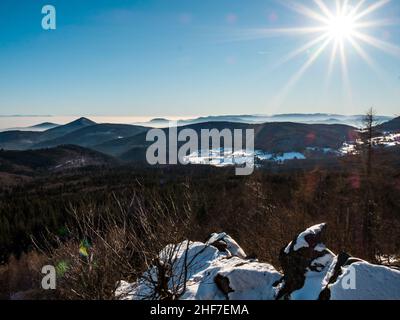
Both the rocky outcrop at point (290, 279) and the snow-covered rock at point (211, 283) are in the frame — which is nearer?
the rocky outcrop at point (290, 279)

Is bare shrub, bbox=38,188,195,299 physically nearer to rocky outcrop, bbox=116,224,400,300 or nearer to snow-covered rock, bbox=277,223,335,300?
rocky outcrop, bbox=116,224,400,300

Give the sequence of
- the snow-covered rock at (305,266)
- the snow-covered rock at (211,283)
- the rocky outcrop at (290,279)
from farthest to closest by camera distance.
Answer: the snow-covered rock at (211,283), the snow-covered rock at (305,266), the rocky outcrop at (290,279)

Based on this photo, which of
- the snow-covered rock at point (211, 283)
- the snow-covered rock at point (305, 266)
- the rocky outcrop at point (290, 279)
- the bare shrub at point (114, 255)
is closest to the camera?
the rocky outcrop at point (290, 279)

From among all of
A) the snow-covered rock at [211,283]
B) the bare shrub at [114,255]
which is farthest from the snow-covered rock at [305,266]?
the bare shrub at [114,255]

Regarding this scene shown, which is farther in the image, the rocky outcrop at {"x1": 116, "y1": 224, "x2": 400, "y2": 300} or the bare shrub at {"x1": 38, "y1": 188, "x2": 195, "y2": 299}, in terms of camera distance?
the bare shrub at {"x1": 38, "y1": 188, "x2": 195, "y2": 299}

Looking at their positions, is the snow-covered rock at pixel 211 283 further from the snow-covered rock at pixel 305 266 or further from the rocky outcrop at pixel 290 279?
the snow-covered rock at pixel 305 266

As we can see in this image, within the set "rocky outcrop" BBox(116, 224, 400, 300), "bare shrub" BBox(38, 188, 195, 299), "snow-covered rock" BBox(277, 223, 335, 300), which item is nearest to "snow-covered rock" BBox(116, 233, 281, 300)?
"rocky outcrop" BBox(116, 224, 400, 300)

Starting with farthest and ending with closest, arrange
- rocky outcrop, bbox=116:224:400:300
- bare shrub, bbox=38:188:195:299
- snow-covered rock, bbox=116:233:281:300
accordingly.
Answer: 1. snow-covered rock, bbox=116:233:281:300
2. bare shrub, bbox=38:188:195:299
3. rocky outcrop, bbox=116:224:400:300

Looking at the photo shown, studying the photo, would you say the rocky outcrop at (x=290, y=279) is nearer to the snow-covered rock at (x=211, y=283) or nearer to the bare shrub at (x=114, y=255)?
the snow-covered rock at (x=211, y=283)
